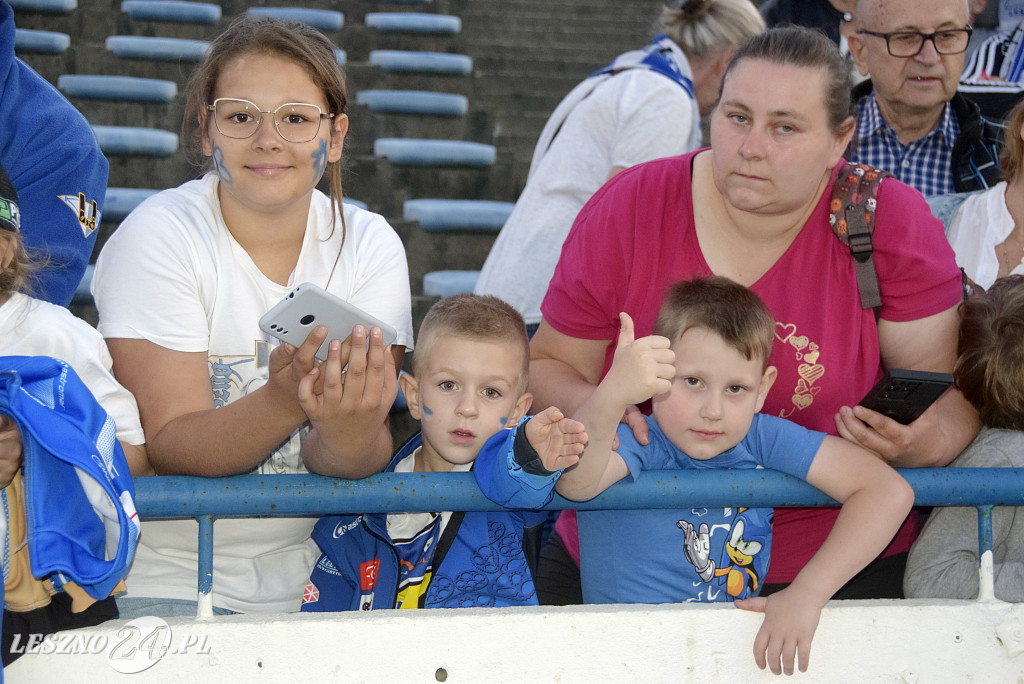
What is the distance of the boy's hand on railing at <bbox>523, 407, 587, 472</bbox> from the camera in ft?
5.44

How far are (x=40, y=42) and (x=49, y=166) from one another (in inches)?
157

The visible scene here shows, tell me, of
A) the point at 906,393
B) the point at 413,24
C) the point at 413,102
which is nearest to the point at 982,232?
the point at 906,393

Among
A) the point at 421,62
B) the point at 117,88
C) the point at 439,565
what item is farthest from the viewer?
the point at 421,62

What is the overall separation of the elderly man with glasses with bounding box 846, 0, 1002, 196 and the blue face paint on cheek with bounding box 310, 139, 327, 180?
68.5 inches

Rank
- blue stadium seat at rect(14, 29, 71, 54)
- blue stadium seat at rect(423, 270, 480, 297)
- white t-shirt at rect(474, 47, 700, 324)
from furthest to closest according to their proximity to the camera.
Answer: blue stadium seat at rect(14, 29, 71, 54) < blue stadium seat at rect(423, 270, 480, 297) < white t-shirt at rect(474, 47, 700, 324)

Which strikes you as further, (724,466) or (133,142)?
(133,142)

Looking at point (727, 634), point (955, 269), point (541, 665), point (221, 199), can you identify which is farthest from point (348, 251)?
point (955, 269)

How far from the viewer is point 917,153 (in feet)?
10.3

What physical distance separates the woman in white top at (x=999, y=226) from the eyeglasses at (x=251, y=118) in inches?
67.4

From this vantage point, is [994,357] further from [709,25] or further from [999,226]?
[709,25]

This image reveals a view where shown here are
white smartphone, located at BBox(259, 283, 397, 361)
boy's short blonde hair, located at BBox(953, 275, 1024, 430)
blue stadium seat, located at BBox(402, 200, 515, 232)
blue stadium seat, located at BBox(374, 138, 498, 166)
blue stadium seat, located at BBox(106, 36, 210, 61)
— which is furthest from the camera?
blue stadium seat, located at BBox(106, 36, 210, 61)

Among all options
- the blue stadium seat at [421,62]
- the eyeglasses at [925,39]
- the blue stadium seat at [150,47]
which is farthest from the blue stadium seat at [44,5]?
the eyeglasses at [925,39]

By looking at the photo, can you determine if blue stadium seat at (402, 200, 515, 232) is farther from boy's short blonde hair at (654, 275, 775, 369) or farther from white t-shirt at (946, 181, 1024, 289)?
boy's short blonde hair at (654, 275, 775, 369)

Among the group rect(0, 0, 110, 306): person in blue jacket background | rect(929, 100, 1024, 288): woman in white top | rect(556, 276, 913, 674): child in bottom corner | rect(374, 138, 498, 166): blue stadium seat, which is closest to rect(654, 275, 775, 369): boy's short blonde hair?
rect(556, 276, 913, 674): child in bottom corner
